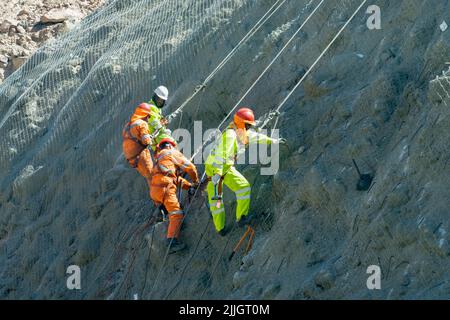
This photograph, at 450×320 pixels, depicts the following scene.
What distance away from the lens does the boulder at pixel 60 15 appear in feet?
85.6

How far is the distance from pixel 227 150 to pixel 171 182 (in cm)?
121

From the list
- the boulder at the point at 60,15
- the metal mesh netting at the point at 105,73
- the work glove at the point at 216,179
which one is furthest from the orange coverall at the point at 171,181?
the boulder at the point at 60,15

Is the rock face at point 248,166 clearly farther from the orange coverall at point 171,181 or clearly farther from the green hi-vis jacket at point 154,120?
the green hi-vis jacket at point 154,120

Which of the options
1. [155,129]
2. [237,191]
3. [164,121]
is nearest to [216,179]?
[237,191]

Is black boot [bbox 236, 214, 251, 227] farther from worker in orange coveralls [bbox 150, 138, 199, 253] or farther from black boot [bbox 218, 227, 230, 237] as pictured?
worker in orange coveralls [bbox 150, 138, 199, 253]

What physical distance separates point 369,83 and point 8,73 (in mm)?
13498

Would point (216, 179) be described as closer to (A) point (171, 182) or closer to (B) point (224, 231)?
(B) point (224, 231)

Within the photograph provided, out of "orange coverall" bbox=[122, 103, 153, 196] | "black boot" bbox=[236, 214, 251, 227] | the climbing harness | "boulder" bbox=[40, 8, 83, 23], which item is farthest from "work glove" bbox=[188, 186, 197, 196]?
"boulder" bbox=[40, 8, 83, 23]

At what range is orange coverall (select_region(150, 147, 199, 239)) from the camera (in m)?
14.4

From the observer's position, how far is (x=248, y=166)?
47.4 feet

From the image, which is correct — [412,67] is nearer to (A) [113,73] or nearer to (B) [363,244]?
(B) [363,244]

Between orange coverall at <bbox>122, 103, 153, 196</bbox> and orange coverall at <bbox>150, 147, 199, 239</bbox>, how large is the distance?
0.76m

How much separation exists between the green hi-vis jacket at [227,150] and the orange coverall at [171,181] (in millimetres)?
779
